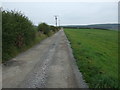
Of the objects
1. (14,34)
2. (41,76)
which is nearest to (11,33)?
(14,34)

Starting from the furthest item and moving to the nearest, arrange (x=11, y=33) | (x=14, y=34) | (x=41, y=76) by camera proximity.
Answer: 1. (x=14, y=34)
2. (x=11, y=33)
3. (x=41, y=76)

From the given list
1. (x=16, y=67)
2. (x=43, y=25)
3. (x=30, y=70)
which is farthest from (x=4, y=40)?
(x=43, y=25)

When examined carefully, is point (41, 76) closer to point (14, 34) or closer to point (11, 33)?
point (11, 33)

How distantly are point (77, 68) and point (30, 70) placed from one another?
2.45 meters

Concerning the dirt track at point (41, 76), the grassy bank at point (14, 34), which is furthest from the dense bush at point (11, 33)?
the dirt track at point (41, 76)

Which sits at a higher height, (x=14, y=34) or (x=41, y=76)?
(x=14, y=34)

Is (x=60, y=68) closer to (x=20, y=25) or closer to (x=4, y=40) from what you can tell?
(x=4, y=40)

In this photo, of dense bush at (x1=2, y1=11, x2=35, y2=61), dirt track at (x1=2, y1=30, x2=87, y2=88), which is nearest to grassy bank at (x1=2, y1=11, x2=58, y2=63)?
dense bush at (x1=2, y1=11, x2=35, y2=61)

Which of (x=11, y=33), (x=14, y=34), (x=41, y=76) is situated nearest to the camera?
(x=41, y=76)

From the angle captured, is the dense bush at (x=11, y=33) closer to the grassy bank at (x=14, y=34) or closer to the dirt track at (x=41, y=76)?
the grassy bank at (x=14, y=34)

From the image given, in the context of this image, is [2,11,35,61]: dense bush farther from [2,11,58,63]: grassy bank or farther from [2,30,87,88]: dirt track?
[2,30,87,88]: dirt track

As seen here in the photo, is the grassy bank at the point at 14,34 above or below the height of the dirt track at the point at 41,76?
above

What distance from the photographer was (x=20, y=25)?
21.2 m

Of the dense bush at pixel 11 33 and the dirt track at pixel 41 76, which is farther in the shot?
the dense bush at pixel 11 33
